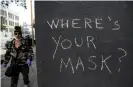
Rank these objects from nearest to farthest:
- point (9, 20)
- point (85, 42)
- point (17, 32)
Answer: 1. point (85, 42)
2. point (17, 32)
3. point (9, 20)

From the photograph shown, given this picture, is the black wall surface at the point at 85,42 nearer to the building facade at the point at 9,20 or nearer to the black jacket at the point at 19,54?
the black jacket at the point at 19,54

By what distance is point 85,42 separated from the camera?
240cm

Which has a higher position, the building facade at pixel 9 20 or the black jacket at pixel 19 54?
the building facade at pixel 9 20

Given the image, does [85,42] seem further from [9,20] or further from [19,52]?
[9,20]

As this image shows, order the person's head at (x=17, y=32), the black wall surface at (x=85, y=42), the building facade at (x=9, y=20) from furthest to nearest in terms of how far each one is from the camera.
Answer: the building facade at (x=9, y=20), the person's head at (x=17, y=32), the black wall surface at (x=85, y=42)

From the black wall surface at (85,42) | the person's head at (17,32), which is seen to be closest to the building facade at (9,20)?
the person's head at (17,32)

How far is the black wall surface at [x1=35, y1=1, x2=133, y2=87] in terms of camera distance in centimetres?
236

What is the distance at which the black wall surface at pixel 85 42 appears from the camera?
7.75ft

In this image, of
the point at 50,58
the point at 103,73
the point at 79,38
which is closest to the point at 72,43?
the point at 79,38

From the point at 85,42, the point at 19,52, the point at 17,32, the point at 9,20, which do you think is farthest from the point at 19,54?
the point at 9,20

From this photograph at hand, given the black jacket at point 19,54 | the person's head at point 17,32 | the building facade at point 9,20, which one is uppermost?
the building facade at point 9,20

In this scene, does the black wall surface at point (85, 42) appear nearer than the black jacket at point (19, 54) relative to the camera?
Yes

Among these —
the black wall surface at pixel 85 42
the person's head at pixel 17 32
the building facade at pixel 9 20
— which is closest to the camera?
the black wall surface at pixel 85 42

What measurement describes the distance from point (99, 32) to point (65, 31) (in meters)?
0.31
